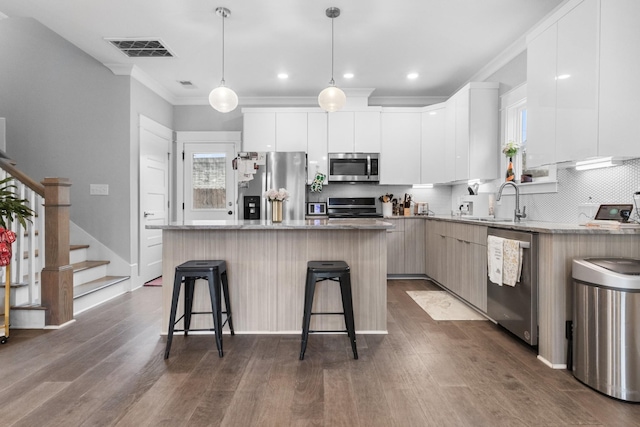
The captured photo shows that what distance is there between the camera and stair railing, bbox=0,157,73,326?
3.07 metres

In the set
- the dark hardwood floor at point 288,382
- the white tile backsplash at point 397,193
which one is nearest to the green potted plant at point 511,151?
the dark hardwood floor at point 288,382

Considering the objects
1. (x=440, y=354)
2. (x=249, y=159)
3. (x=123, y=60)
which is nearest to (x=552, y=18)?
(x=440, y=354)

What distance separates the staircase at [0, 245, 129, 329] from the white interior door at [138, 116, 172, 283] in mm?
477

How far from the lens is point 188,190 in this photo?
572 cm

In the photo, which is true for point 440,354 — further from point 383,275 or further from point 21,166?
point 21,166

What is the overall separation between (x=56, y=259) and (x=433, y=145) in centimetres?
464

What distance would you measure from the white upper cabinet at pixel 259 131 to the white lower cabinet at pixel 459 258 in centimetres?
253

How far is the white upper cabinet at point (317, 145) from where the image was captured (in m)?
5.26

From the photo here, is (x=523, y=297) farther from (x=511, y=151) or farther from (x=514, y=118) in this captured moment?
(x=514, y=118)

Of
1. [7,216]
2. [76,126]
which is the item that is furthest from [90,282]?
[76,126]

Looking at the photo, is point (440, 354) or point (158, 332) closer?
point (440, 354)

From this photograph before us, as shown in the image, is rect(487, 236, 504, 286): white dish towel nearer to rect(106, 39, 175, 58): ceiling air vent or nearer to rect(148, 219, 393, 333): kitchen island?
rect(148, 219, 393, 333): kitchen island

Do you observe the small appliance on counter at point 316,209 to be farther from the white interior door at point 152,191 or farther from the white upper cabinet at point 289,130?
the white interior door at point 152,191

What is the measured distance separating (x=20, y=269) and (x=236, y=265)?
191 centimetres
